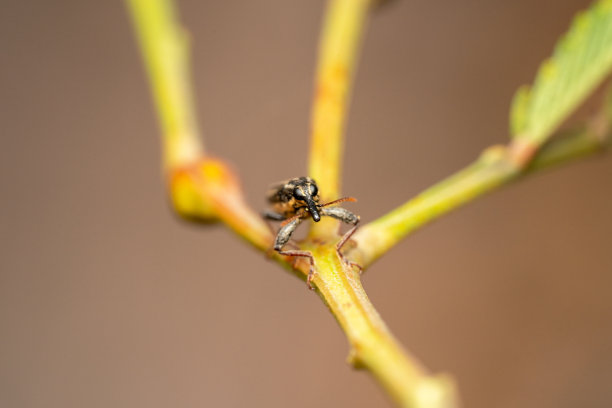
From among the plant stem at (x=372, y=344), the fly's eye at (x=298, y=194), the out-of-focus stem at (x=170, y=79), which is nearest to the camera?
the plant stem at (x=372, y=344)

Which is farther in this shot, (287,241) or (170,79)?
(170,79)

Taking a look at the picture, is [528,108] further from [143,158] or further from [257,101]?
[143,158]

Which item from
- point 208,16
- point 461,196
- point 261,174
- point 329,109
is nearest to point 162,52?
point 329,109

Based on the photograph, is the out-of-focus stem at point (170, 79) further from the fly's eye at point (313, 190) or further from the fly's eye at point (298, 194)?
the fly's eye at point (313, 190)

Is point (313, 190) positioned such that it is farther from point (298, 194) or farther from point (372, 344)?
point (372, 344)

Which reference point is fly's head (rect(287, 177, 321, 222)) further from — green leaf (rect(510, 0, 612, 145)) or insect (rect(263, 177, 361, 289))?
Answer: green leaf (rect(510, 0, 612, 145))

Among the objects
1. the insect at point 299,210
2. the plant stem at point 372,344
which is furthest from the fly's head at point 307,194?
the plant stem at point 372,344

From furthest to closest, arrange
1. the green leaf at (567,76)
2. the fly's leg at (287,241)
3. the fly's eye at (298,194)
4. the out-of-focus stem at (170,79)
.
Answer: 1. the out-of-focus stem at (170,79)
2. the fly's eye at (298,194)
3. the green leaf at (567,76)
4. the fly's leg at (287,241)

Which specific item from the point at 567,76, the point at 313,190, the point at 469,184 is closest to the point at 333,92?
the point at 313,190
